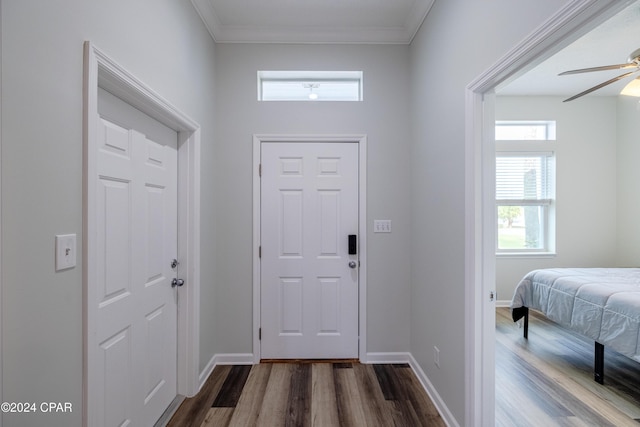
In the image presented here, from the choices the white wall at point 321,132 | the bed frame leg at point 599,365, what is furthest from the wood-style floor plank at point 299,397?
the bed frame leg at point 599,365

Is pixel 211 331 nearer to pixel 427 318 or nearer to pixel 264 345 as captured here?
pixel 264 345


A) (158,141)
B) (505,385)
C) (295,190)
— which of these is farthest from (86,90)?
(505,385)

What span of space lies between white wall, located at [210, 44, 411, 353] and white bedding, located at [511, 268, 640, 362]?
1383 mm

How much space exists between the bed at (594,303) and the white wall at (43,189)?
314 cm

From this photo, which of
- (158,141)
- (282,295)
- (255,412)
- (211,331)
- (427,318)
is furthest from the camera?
(282,295)

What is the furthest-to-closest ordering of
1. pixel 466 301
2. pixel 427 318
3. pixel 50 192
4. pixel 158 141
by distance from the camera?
pixel 427 318 < pixel 158 141 < pixel 466 301 < pixel 50 192

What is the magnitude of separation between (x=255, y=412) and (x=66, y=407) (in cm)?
118

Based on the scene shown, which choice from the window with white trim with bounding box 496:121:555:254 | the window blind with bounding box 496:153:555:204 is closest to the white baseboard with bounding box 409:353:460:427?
the window with white trim with bounding box 496:121:555:254

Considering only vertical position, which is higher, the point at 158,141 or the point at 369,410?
the point at 158,141

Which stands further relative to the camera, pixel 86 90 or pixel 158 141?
pixel 158 141

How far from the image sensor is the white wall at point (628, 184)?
4.02 meters

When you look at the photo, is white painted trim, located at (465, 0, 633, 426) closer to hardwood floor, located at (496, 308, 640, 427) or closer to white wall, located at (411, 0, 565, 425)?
white wall, located at (411, 0, 565, 425)

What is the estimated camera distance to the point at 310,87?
271 cm

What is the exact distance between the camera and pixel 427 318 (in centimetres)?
225
